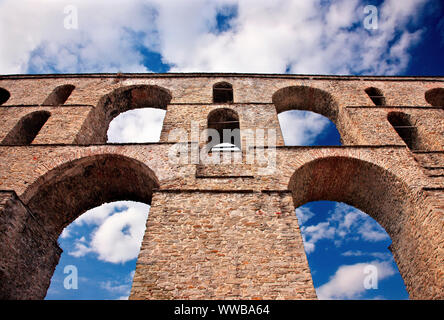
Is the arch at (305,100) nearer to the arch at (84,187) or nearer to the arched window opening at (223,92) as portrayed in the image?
the arched window opening at (223,92)

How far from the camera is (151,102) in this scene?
36.8 feet

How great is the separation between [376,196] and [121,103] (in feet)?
30.2

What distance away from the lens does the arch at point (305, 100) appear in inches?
424

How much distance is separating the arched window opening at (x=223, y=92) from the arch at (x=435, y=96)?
25.6 feet

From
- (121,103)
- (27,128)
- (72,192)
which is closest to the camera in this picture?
(72,192)

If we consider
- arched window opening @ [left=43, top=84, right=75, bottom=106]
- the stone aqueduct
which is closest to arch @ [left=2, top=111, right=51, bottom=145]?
the stone aqueduct

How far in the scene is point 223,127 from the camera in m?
10.0

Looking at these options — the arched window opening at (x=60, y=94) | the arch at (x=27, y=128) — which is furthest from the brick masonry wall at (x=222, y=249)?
the arched window opening at (x=60, y=94)

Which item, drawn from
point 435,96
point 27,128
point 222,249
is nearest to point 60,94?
point 27,128

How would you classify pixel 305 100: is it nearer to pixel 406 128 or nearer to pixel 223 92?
pixel 223 92

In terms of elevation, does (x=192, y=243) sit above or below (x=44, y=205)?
below

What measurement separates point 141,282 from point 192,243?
3.63 ft

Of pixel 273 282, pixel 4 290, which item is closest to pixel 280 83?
pixel 273 282
